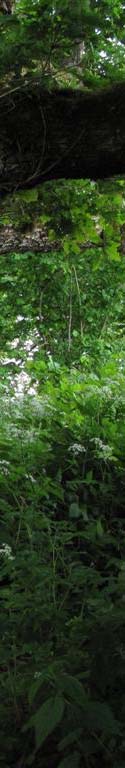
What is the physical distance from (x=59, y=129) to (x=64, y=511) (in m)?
1.91

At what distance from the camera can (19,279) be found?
1234 cm

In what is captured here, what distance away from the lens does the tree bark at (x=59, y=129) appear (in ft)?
11.3

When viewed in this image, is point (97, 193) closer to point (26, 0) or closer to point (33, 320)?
point (26, 0)

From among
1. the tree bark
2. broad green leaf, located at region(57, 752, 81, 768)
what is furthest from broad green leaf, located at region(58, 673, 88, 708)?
the tree bark

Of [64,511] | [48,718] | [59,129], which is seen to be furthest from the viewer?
[64,511]

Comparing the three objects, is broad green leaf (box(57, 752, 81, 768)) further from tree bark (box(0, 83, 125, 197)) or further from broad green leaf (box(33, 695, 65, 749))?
tree bark (box(0, 83, 125, 197))

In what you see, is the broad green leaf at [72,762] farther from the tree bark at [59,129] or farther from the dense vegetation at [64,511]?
the tree bark at [59,129]

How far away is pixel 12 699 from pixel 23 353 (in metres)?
10.9

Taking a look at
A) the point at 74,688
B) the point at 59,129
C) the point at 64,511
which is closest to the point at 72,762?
the point at 74,688

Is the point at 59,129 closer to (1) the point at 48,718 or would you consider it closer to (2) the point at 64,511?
(2) the point at 64,511

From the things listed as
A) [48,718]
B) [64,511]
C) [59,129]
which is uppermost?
[59,129]

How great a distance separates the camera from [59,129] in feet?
11.5

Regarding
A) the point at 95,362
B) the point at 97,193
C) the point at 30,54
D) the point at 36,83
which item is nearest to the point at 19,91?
the point at 36,83

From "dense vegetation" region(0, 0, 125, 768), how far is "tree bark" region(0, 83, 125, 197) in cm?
12
